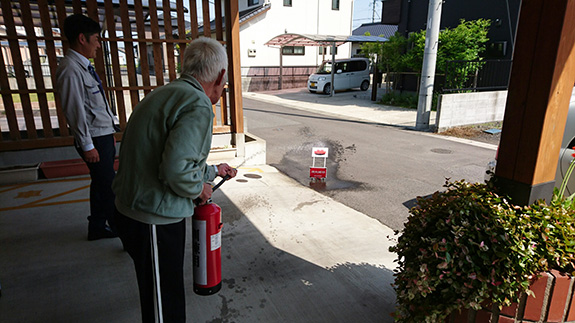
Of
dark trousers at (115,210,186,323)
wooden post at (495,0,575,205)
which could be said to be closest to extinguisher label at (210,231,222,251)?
dark trousers at (115,210,186,323)

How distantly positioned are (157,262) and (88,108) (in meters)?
1.99

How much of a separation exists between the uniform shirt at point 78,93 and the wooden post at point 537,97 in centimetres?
→ 322

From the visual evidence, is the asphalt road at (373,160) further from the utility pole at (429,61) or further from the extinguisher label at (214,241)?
the extinguisher label at (214,241)

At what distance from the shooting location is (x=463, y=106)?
11.2 metres

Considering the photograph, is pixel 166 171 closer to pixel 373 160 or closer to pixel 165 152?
pixel 165 152

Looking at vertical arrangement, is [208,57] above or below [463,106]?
above

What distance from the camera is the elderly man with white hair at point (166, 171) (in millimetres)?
1752

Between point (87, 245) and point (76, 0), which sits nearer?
point (87, 245)

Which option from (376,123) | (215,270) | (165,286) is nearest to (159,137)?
(165,286)

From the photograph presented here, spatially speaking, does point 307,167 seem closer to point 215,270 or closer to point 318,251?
point 318,251

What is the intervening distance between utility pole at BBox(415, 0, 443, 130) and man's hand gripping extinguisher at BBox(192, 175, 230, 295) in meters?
10.0

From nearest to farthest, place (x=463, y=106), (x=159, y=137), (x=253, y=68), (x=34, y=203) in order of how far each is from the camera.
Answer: (x=159, y=137) < (x=34, y=203) < (x=463, y=106) < (x=253, y=68)

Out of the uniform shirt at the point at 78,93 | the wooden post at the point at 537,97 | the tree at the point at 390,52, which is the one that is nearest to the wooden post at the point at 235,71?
the uniform shirt at the point at 78,93

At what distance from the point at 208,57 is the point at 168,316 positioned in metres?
1.45
